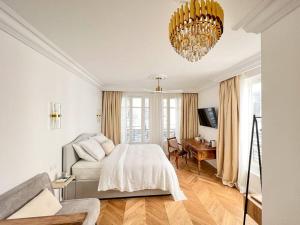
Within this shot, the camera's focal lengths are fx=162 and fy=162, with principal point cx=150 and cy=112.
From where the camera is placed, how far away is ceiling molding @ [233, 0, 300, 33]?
3.72 feet

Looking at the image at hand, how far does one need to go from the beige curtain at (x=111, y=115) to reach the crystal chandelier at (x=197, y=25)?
4551 mm

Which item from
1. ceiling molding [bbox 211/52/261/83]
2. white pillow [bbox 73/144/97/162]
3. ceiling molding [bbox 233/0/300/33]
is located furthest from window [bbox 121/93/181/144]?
ceiling molding [bbox 233/0/300/33]

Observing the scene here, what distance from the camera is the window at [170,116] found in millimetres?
6113

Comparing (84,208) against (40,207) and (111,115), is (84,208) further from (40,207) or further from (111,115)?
(111,115)

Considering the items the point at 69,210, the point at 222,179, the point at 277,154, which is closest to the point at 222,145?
the point at 222,179

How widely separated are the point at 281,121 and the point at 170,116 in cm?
494

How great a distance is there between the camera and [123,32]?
186 cm

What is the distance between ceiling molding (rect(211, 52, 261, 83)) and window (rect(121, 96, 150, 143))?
9.80ft

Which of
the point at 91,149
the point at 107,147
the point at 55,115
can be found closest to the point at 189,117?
the point at 107,147

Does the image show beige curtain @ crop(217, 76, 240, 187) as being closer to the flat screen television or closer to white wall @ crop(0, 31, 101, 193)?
the flat screen television

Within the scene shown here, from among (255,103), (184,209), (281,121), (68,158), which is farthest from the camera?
(255,103)

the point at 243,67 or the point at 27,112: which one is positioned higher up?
the point at 243,67

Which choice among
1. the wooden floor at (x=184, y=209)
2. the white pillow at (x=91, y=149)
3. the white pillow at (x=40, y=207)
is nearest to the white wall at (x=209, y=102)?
the wooden floor at (x=184, y=209)

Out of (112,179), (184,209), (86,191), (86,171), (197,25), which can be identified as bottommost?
(184,209)
